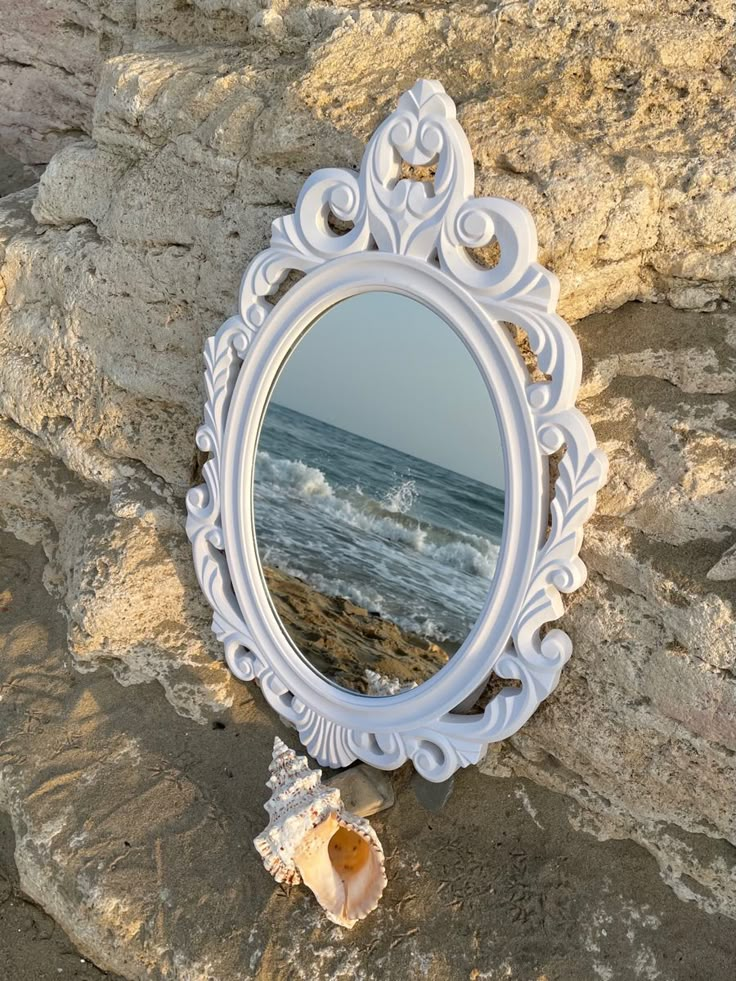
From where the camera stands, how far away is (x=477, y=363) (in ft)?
7.12

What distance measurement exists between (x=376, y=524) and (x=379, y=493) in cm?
9

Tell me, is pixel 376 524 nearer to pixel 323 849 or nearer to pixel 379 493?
pixel 379 493

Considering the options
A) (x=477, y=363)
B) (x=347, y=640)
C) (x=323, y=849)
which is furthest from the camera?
(x=347, y=640)

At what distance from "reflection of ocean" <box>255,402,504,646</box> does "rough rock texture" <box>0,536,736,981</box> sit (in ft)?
1.94

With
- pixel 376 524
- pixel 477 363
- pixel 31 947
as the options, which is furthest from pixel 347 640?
pixel 31 947

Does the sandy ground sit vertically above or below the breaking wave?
below

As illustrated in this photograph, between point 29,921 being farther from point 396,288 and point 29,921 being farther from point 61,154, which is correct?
point 61,154

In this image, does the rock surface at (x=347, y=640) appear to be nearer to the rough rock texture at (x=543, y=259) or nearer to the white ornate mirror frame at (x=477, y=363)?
the white ornate mirror frame at (x=477, y=363)

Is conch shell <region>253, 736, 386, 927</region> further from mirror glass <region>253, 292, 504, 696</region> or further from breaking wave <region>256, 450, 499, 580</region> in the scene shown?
breaking wave <region>256, 450, 499, 580</region>

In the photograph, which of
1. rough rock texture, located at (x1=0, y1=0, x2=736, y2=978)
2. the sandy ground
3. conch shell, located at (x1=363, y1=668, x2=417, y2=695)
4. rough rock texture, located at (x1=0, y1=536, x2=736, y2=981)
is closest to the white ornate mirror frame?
conch shell, located at (x1=363, y1=668, x2=417, y2=695)

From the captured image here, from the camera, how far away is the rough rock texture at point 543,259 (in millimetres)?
2127

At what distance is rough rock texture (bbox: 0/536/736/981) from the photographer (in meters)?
2.22

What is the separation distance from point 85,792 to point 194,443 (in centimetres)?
119

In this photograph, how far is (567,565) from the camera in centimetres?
211
